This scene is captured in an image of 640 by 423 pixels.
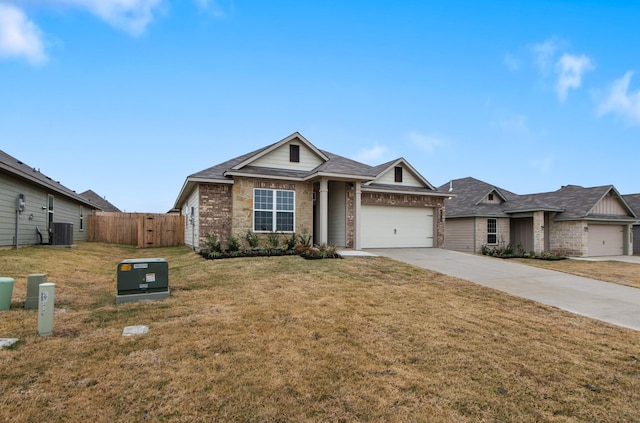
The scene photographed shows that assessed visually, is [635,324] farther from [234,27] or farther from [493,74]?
[234,27]

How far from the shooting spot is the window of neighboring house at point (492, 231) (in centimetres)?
2030

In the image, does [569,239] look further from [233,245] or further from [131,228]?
[131,228]

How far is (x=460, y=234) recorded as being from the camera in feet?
68.2

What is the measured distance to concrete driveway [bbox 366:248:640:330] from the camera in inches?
259

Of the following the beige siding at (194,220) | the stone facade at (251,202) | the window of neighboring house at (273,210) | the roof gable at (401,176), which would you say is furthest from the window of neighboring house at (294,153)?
the beige siding at (194,220)

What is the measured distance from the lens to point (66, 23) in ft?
35.3

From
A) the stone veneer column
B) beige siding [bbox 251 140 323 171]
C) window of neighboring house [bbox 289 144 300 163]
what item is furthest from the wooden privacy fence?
the stone veneer column

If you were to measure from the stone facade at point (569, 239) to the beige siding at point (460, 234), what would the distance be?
4768 millimetres

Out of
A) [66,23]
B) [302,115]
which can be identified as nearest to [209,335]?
[66,23]

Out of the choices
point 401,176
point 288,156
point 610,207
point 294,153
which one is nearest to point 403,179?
point 401,176

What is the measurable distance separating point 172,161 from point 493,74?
1834cm

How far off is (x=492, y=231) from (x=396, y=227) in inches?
319

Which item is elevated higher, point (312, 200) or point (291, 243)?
point (312, 200)

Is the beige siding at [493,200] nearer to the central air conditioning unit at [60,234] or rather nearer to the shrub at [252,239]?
the shrub at [252,239]
